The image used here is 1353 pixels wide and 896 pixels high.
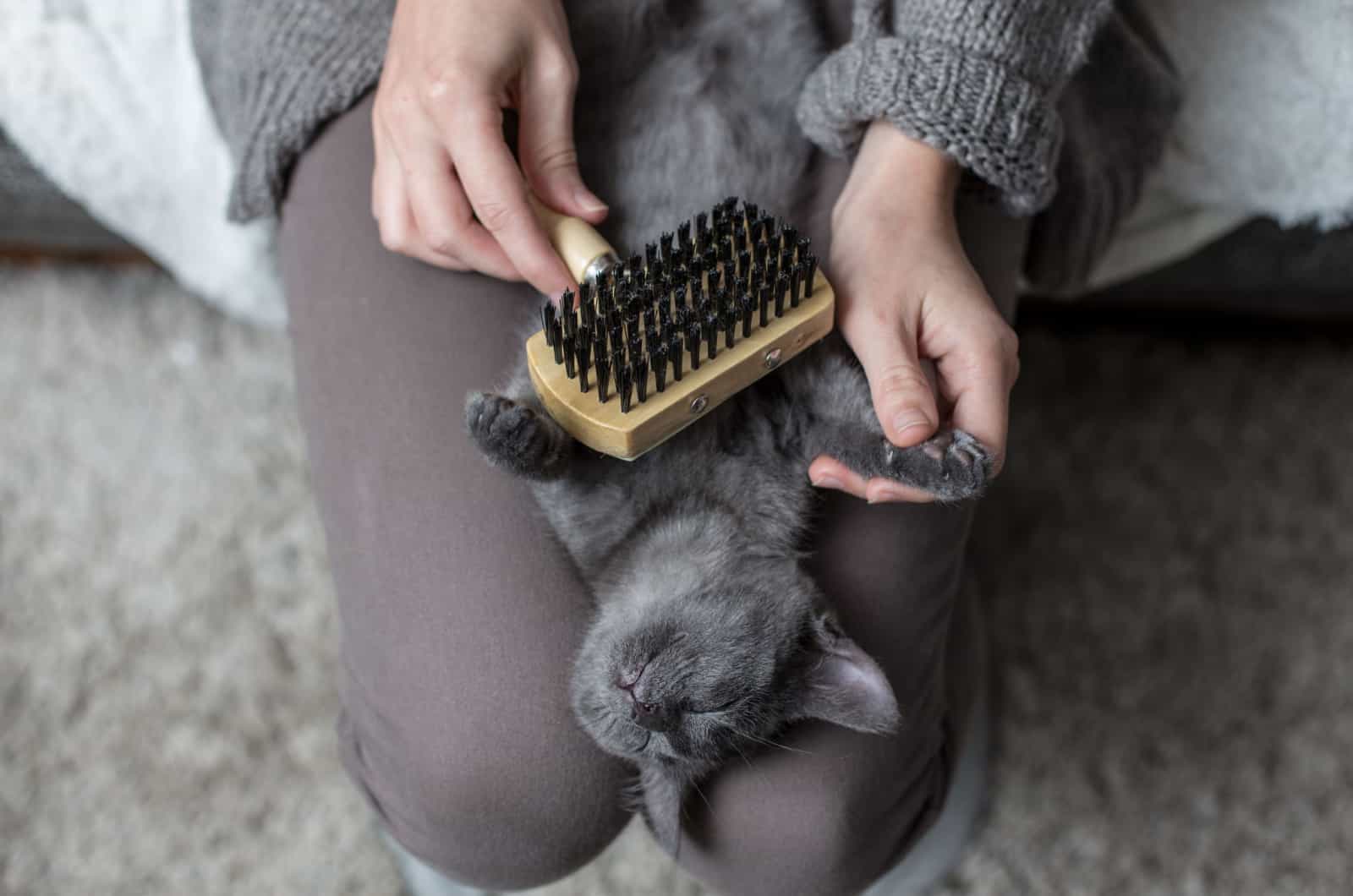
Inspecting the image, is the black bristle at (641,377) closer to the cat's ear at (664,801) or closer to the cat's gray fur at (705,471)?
the cat's gray fur at (705,471)

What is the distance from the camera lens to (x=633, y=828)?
1.26 m

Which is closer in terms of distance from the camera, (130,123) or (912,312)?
(912,312)

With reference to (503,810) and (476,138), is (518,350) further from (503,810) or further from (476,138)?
(503,810)

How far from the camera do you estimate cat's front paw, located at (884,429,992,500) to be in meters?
0.78

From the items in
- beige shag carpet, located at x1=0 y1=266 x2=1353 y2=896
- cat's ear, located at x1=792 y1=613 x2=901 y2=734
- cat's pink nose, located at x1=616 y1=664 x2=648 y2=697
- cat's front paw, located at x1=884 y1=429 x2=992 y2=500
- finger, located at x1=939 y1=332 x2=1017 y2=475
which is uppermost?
finger, located at x1=939 y1=332 x2=1017 y2=475

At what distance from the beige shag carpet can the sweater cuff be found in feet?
2.21

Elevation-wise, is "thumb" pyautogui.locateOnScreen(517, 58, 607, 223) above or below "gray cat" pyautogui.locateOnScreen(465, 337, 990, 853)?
above

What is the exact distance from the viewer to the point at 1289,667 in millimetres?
1368

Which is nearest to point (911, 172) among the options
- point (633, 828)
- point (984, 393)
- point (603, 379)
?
point (984, 393)

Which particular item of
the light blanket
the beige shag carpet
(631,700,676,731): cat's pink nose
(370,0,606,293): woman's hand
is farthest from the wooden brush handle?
the beige shag carpet

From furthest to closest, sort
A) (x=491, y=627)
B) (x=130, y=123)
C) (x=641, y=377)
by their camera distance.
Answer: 1. (x=130, y=123)
2. (x=491, y=627)
3. (x=641, y=377)

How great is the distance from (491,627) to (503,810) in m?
0.14

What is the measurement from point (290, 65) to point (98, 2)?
1.26ft

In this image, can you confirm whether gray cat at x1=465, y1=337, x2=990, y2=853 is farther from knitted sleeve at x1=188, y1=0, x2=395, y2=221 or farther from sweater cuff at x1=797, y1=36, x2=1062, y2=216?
knitted sleeve at x1=188, y1=0, x2=395, y2=221
